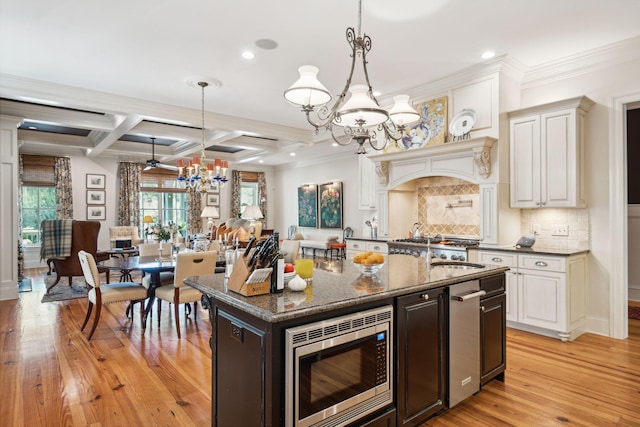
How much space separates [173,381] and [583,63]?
5181 millimetres

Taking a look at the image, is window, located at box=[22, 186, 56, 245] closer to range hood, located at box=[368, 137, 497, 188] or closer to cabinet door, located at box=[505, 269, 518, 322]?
range hood, located at box=[368, 137, 497, 188]

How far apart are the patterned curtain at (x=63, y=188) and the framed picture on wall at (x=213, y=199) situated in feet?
11.5

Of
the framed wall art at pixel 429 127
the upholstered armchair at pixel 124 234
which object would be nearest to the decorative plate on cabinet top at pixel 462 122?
the framed wall art at pixel 429 127

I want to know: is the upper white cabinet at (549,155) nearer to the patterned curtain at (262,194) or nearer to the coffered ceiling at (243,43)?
the coffered ceiling at (243,43)

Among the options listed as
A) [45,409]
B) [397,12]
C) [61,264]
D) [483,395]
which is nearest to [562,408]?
[483,395]

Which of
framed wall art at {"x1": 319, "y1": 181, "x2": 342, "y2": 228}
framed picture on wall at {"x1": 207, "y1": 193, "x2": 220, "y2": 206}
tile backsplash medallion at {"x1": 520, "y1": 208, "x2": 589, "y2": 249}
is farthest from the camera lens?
framed picture on wall at {"x1": 207, "y1": 193, "x2": 220, "y2": 206}

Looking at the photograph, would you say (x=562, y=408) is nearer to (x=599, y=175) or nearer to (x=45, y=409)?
(x=599, y=175)

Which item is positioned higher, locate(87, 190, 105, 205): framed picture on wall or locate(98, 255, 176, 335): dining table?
locate(87, 190, 105, 205): framed picture on wall

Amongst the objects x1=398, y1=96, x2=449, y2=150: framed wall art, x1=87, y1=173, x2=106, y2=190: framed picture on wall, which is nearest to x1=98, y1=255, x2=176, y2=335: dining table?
x1=398, y1=96, x2=449, y2=150: framed wall art

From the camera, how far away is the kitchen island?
5.34 ft

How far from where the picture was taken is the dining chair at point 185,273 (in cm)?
387

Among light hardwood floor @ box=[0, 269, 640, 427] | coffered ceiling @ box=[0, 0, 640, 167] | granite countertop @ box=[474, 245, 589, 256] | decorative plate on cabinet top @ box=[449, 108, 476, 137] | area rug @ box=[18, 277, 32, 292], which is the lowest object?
light hardwood floor @ box=[0, 269, 640, 427]

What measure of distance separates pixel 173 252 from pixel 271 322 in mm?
3974

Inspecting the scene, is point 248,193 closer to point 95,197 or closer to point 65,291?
point 95,197
